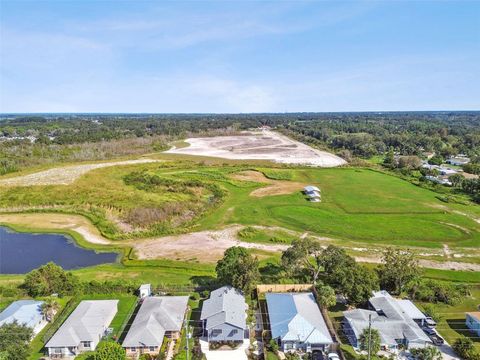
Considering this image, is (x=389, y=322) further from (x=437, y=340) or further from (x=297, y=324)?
(x=297, y=324)

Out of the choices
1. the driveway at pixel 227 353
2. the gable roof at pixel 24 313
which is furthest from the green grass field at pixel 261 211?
the driveway at pixel 227 353

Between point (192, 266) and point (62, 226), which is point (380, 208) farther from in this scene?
point (62, 226)

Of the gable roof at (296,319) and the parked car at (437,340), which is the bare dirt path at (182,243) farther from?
the parked car at (437,340)

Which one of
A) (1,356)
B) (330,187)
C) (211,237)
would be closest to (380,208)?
(330,187)

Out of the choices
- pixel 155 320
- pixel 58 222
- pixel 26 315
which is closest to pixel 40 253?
pixel 58 222

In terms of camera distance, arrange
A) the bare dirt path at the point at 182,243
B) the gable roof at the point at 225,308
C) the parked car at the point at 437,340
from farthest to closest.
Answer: the bare dirt path at the point at 182,243 < the gable roof at the point at 225,308 < the parked car at the point at 437,340

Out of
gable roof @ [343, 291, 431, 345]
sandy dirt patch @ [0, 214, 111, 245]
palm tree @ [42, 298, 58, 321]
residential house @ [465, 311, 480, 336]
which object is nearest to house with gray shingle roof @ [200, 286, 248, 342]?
gable roof @ [343, 291, 431, 345]

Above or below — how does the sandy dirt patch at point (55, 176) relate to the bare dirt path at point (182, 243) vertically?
above
